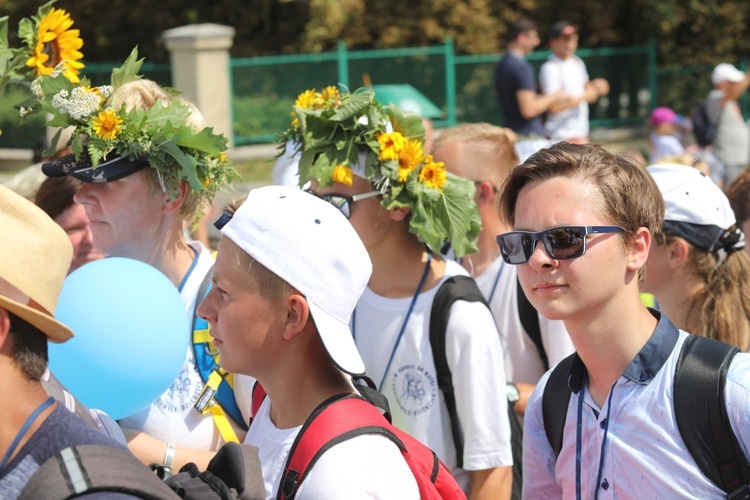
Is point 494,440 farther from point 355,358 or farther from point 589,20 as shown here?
point 589,20

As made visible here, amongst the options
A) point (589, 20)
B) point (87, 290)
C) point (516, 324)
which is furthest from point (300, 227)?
point (589, 20)

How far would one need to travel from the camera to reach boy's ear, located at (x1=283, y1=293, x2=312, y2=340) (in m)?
2.48

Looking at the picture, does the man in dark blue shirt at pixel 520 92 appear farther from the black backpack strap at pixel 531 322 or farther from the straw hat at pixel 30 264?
the straw hat at pixel 30 264

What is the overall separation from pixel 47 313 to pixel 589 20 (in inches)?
945

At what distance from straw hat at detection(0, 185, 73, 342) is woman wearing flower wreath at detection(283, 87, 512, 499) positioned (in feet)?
5.76

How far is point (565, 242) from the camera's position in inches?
103

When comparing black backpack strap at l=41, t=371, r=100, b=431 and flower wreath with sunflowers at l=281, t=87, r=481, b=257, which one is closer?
black backpack strap at l=41, t=371, r=100, b=431

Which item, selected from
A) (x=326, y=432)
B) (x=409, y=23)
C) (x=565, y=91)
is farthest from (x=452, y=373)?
(x=409, y=23)

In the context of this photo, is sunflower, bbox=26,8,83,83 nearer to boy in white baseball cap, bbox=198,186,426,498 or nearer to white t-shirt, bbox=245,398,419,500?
boy in white baseball cap, bbox=198,186,426,498

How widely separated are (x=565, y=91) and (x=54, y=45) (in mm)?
8544

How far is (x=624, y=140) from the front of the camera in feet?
69.7

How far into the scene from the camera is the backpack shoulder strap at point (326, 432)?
2.20 m

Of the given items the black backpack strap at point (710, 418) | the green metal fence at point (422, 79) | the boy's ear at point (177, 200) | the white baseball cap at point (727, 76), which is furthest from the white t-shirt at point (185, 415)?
the green metal fence at point (422, 79)

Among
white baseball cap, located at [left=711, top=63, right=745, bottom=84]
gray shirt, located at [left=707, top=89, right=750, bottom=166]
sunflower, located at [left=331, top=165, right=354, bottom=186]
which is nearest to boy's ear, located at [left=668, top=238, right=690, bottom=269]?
sunflower, located at [left=331, top=165, right=354, bottom=186]
